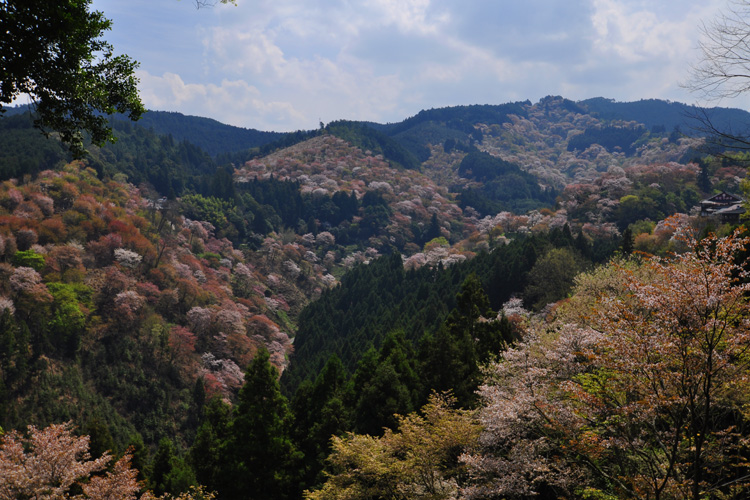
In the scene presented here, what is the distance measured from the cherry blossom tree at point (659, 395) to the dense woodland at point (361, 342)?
8cm

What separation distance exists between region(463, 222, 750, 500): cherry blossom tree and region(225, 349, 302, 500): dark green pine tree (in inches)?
513

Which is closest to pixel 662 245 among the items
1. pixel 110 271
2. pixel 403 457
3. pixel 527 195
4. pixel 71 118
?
pixel 403 457

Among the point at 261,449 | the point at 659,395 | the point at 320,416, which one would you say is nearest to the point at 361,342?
the point at 320,416

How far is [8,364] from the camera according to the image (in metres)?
33.8

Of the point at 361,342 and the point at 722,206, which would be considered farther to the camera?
the point at 722,206

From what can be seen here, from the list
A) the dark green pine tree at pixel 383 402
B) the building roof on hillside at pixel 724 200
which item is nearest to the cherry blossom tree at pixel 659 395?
the dark green pine tree at pixel 383 402

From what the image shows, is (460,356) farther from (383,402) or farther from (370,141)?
(370,141)

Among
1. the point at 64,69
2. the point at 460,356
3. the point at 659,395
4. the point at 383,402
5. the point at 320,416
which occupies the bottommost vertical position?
the point at 320,416

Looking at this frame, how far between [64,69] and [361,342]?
138 ft

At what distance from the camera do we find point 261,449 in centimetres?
2425

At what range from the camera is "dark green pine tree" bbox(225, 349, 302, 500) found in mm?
23781

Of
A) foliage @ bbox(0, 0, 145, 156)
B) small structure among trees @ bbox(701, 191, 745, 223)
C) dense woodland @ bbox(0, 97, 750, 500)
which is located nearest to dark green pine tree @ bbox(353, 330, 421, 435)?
dense woodland @ bbox(0, 97, 750, 500)

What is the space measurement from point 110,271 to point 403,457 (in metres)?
39.1

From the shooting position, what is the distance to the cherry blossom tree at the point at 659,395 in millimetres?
8211
